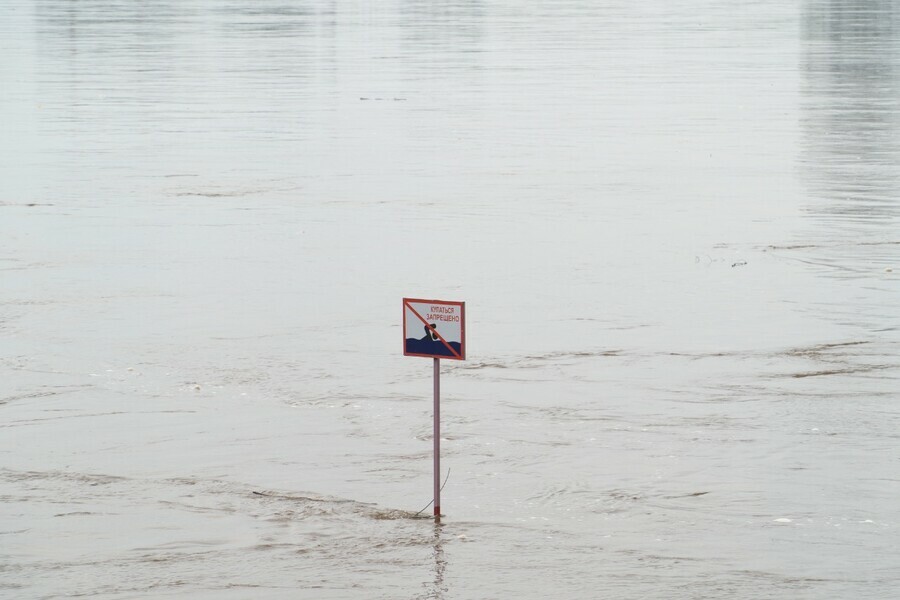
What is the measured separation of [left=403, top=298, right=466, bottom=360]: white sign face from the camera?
8633 mm

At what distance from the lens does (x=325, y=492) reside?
9195 millimetres

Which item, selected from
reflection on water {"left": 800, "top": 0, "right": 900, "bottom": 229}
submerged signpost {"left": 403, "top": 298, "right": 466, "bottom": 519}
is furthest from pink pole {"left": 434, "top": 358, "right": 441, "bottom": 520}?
reflection on water {"left": 800, "top": 0, "right": 900, "bottom": 229}

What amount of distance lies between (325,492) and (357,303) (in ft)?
15.5

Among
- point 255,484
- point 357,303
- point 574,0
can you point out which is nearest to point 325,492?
point 255,484

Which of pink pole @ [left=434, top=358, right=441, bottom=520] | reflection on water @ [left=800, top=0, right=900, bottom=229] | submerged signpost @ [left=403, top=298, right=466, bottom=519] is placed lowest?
pink pole @ [left=434, top=358, right=441, bottom=520]

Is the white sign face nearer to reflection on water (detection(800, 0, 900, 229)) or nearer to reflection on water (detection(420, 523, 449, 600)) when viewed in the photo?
reflection on water (detection(420, 523, 449, 600))


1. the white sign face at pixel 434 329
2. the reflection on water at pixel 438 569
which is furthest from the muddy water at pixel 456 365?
the white sign face at pixel 434 329

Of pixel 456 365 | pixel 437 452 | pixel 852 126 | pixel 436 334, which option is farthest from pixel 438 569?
pixel 852 126

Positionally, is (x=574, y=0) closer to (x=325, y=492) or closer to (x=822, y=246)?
(x=822, y=246)

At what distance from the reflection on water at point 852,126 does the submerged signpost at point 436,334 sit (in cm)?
860

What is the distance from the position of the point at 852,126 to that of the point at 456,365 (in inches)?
582

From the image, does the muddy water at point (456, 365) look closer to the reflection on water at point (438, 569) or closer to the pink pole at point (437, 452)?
the reflection on water at point (438, 569)

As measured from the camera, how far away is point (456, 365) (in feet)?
39.4

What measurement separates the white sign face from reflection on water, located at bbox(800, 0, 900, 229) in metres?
8.60
